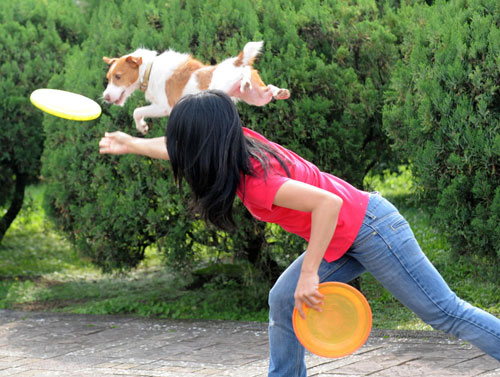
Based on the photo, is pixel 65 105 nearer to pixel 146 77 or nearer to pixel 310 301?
pixel 146 77

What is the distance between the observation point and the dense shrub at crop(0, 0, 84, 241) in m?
7.87

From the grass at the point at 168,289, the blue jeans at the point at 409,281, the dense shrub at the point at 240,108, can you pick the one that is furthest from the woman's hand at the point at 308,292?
the dense shrub at the point at 240,108

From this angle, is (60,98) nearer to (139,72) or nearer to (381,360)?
(139,72)

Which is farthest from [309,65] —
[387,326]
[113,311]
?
[113,311]

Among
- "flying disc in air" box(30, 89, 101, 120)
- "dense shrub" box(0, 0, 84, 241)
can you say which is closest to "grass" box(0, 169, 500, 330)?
"dense shrub" box(0, 0, 84, 241)

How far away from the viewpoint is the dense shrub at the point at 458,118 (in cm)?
509

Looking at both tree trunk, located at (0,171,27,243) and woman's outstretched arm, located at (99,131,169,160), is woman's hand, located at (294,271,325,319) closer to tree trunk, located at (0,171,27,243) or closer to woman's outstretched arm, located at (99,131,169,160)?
woman's outstretched arm, located at (99,131,169,160)

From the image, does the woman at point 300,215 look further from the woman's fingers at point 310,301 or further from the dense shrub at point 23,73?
the dense shrub at point 23,73

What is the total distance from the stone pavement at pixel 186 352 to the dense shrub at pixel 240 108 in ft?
2.42

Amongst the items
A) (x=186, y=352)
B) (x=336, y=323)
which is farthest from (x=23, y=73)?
(x=336, y=323)

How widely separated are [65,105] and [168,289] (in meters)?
4.20

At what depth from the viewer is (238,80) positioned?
173 inches

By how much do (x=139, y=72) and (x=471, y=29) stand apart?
2446 millimetres

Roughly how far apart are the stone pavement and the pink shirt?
5.02 ft
